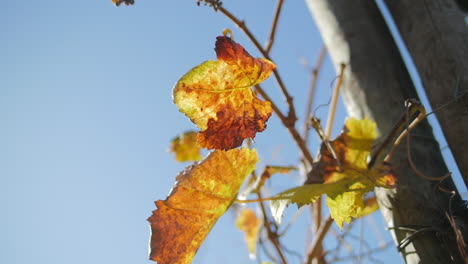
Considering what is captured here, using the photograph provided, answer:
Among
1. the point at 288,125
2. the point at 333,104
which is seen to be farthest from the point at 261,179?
the point at 333,104

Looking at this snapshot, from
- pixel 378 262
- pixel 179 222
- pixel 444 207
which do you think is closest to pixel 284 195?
pixel 179 222

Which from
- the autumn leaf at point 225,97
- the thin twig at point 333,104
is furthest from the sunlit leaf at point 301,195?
the thin twig at point 333,104

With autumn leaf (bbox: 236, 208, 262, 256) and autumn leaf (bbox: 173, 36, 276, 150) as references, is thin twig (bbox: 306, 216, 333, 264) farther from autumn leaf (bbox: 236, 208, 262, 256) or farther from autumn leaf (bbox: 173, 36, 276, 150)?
autumn leaf (bbox: 236, 208, 262, 256)

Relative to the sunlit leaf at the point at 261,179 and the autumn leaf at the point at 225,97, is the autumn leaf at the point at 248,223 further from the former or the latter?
the autumn leaf at the point at 225,97

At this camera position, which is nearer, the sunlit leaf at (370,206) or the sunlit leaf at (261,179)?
the sunlit leaf at (261,179)

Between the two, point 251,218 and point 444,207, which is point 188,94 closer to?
point 444,207

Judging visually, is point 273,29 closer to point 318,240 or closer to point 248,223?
point 318,240

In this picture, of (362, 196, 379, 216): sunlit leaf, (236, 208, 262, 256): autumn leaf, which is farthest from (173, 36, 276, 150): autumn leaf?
(236, 208, 262, 256): autumn leaf

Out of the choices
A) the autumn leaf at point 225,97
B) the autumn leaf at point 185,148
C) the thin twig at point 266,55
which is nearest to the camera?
the autumn leaf at point 225,97
